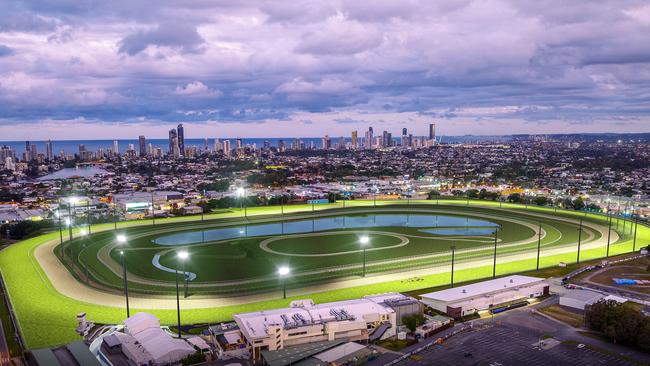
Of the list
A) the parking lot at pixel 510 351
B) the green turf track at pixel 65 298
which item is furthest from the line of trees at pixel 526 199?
the parking lot at pixel 510 351

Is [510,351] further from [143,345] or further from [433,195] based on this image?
[433,195]

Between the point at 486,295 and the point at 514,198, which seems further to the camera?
the point at 514,198

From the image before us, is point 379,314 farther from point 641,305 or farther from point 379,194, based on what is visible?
point 379,194

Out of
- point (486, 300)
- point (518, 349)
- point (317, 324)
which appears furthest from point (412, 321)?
point (486, 300)

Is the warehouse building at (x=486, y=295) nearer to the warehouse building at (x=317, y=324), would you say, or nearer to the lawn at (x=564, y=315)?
the lawn at (x=564, y=315)

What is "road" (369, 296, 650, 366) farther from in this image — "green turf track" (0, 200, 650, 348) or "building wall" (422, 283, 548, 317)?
"green turf track" (0, 200, 650, 348)

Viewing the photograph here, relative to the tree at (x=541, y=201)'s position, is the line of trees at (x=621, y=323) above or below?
above

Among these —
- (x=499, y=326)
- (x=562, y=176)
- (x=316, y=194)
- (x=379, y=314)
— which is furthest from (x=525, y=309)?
(x=562, y=176)
